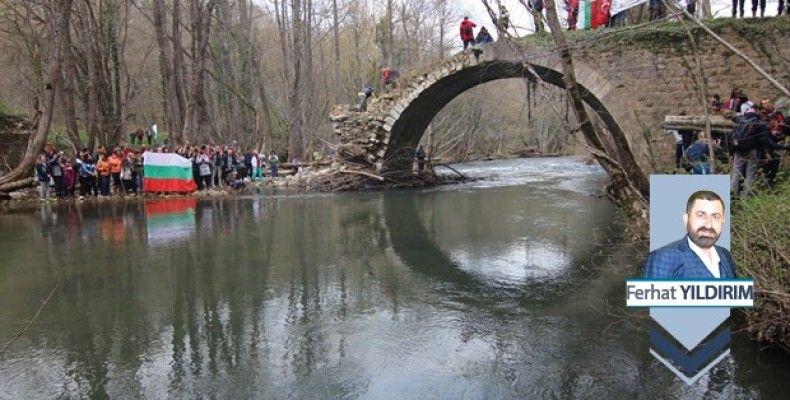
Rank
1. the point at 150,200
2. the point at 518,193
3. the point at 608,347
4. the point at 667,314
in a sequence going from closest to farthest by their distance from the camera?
the point at 667,314 < the point at 608,347 < the point at 150,200 < the point at 518,193

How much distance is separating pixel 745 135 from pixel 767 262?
2.87 m

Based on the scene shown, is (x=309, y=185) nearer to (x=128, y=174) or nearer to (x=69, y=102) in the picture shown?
(x=128, y=174)

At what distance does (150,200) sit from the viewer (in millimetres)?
17281

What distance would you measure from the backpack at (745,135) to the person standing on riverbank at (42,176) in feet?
52.9

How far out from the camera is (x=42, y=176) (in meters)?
16.9

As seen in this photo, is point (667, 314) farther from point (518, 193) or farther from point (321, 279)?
point (518, 193)

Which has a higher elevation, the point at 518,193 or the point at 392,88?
the point at 392,88

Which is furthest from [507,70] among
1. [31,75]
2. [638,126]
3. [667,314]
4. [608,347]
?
[31,75]

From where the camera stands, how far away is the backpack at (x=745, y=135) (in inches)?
297

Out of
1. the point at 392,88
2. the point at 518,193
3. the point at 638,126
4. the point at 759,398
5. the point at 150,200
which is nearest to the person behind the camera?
the point at 759,398

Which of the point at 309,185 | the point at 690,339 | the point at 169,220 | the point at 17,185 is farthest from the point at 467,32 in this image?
the point at 690,339

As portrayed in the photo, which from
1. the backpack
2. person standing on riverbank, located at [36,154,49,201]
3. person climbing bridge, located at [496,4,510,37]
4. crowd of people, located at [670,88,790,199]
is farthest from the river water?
person standing on riverbank, located at [36,154,49,201]

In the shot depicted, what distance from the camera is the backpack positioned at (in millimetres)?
7555

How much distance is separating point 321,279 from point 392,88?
1283 cm
